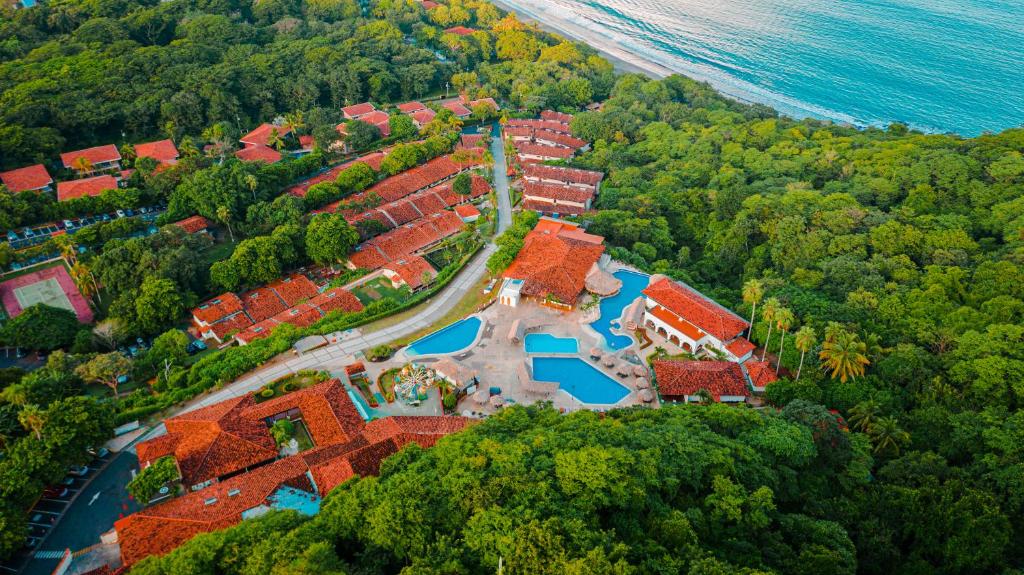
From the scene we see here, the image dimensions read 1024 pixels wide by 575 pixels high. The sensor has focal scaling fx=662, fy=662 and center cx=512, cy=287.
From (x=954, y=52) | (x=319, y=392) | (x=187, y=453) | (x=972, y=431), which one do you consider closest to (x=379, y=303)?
(x=319, y=392)

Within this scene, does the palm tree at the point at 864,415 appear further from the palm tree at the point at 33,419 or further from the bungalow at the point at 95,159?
the bungalow at the point at 95,159

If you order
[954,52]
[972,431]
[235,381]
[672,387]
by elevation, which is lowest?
[235,381]

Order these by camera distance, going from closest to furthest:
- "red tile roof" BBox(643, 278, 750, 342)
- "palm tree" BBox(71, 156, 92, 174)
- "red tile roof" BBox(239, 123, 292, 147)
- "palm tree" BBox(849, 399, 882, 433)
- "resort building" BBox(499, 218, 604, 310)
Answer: "palm tree" BBox(849, 399, 882, 433) → "red tile roof" BBox(643, 278, 750, 342) → "resort building" BBox(499, 218, 604, 310) → "palm tree" BBox(71, 156, 92, 174) → "red tile roof" BBox(239, 123, 292, 147)

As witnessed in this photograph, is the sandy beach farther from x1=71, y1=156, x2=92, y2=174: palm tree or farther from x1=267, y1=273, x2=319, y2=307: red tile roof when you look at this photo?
x1=71, y1=156, x2=92, y2=174: palm tree

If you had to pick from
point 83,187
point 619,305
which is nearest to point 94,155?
point 83,187

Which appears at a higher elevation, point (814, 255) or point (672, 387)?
point (814, 255)

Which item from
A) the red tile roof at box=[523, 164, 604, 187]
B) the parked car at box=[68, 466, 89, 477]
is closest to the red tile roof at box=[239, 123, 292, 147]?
the red tile roof at box=[523, 164, 604, 187]

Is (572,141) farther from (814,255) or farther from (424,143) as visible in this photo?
(814,255)
